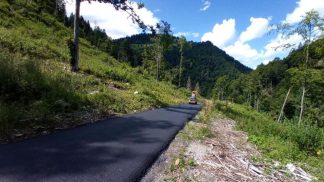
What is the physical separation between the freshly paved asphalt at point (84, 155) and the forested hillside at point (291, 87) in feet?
28.8

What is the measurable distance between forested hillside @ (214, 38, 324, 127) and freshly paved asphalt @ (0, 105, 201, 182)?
877cm

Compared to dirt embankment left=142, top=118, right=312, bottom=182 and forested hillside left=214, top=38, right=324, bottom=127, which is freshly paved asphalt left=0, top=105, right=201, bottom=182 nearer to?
dirt embankment left=142, top=118, right=312, bottom=182

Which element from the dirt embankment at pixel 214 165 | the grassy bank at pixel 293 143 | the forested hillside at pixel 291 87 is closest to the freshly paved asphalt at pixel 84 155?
the dirt embankment at pixel 214 165

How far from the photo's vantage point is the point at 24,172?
522 centimetres

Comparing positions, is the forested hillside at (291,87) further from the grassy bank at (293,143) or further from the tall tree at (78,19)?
the tall tree at (78,19)

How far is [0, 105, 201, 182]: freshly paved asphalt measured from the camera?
5.33 m

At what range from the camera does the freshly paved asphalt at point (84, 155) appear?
210 inches

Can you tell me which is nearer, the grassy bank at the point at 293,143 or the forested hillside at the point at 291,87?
the grassy bank at the point at 293,143

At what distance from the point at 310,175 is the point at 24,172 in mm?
6449

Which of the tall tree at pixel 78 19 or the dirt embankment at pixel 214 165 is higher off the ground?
the tall tree at pixel 78 19

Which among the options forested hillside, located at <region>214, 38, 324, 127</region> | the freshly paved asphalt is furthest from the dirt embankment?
forested hillside, located at <region>214, 38, 324, 127</region>

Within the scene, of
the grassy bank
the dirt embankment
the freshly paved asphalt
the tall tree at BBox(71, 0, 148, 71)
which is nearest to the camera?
the freshly paved asphalt

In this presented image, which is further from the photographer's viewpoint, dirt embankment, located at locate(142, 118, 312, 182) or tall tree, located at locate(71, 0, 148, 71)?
tall tree, located at locate(71, 0, 148, 71)

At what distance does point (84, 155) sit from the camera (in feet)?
21.4
